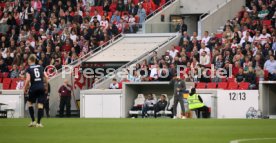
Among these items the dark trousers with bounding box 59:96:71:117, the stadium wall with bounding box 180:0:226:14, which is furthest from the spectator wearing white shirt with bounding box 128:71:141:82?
the stadium wall with bounding box 180:0:226:14

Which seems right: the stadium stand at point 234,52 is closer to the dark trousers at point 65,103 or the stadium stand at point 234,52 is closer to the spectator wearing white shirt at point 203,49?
the spectator wearing white shirt at point 203,49

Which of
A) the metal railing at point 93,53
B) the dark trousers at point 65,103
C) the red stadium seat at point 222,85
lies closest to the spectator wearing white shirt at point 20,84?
the metal railing at point 93,53

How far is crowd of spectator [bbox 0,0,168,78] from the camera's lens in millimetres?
40906

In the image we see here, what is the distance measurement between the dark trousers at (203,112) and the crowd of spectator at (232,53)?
1.90 metres

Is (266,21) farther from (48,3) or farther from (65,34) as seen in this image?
(48,3)

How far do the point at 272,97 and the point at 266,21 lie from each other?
547cm

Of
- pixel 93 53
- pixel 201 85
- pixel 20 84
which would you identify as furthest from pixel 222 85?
pixel 20 84

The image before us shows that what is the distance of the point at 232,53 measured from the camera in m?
35.2

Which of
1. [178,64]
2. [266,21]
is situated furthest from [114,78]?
[266,21]

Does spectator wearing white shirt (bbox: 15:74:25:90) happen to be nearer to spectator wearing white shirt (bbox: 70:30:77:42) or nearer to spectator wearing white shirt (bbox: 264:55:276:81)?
spectator wearing white shirt (bbox: 70:30:77:42)

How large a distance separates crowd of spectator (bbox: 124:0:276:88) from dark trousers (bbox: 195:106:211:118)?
190cm

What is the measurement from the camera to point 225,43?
36.2m

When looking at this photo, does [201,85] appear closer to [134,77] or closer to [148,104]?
[148,104]

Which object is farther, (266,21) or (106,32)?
(106,32)
